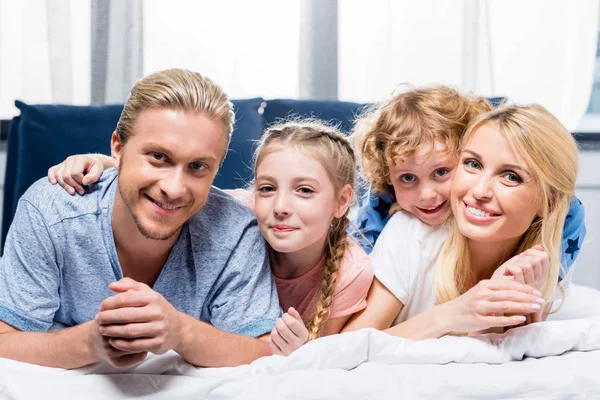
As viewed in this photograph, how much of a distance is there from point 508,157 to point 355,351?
0.55 m

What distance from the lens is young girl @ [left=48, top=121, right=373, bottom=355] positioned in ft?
5.14

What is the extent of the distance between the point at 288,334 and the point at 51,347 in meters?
0.43

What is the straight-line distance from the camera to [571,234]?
69.3 inches

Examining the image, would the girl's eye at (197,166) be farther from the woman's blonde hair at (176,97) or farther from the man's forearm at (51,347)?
the man's forearm at (51,347)

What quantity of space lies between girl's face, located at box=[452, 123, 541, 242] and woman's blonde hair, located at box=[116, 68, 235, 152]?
0.52 meters

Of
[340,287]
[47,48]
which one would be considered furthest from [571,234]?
[47,48]

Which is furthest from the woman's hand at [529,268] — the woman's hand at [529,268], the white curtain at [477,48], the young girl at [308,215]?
the white curtain at [477,48]

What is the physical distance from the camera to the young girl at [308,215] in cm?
157

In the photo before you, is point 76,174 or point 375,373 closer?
point 375,373

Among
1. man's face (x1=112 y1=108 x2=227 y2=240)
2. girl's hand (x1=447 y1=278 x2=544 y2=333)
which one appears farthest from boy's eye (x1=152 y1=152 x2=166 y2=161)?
girl's hand (x1=447 y1=278 x2=544 y2=333)

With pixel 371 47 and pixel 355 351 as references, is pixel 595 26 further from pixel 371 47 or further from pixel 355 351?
pixel 355 351

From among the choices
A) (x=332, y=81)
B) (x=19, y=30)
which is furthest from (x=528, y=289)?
(x=19, y=30)

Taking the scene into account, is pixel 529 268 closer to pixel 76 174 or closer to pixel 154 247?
pixel 154 247

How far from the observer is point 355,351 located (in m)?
1.29
